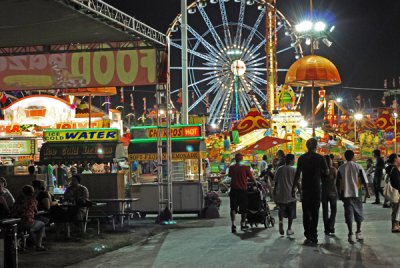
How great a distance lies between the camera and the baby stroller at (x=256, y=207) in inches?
592

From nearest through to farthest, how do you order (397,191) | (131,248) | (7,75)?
(131,248)
(397,191)
(7,75)

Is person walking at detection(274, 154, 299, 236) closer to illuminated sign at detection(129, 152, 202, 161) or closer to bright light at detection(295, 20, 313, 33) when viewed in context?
illuminated sign at detection(129, 152, 202, 161)

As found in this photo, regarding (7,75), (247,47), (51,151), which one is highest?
(247,47)

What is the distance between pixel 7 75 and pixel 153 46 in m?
4.14

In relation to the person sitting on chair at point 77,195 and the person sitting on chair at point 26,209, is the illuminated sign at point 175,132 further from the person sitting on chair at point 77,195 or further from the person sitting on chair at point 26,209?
the person sitting on chair at point 26,209

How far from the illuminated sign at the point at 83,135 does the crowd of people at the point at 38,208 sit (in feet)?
20.5

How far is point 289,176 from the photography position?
13.3 meters

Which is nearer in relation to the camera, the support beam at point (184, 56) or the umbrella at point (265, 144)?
the support beam at point (184, 56)

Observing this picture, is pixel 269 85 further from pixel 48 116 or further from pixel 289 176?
pixel 289 176

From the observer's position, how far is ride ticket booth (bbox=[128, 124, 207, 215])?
62.5 feet

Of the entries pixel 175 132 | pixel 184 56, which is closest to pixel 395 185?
pixel 175 132

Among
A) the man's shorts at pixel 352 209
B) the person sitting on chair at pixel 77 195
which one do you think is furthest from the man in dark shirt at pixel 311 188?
the person sitting on chair at pixel 77 195

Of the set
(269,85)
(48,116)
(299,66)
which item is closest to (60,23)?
(299,66)

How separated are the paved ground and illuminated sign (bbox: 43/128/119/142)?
7366 millimetres
